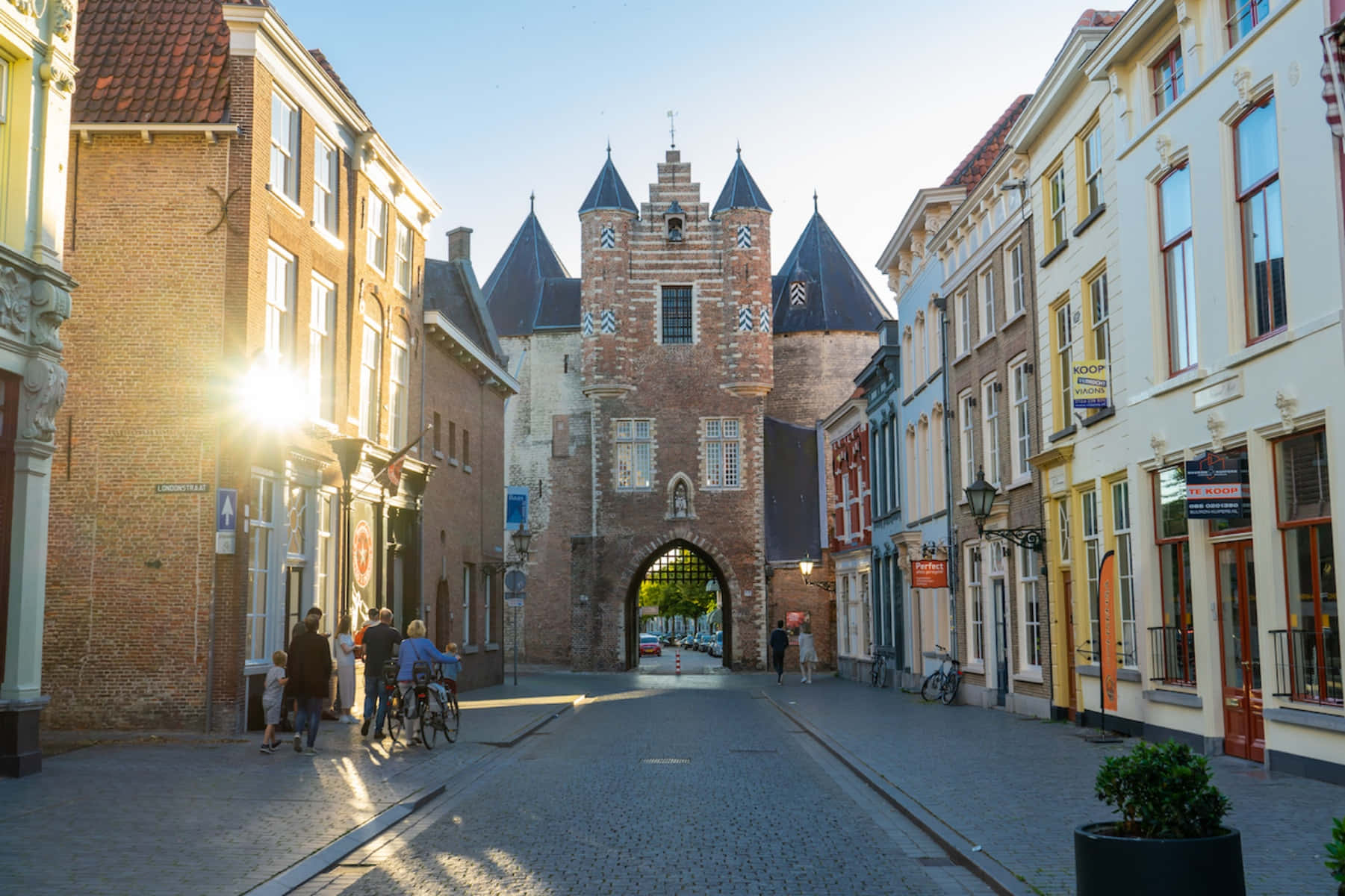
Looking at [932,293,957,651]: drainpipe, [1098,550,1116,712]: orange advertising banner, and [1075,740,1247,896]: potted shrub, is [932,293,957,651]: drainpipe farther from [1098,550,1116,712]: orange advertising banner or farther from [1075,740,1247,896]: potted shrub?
[1075,740,1247,896]: potted shrub

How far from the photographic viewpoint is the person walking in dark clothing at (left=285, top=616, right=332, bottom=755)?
15641mm

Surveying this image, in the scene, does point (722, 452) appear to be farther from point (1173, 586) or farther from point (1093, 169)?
point (1173, 586)

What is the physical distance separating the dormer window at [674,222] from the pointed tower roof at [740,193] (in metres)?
1.19

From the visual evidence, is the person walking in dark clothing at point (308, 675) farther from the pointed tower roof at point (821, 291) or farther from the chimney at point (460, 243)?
the pointed tower roof at point (821, 291)

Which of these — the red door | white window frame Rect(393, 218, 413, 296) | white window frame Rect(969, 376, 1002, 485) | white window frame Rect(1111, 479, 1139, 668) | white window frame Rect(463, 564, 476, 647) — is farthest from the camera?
white window frame Rect(463, 564, 476, 647)

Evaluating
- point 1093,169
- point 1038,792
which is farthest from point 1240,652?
point 1093,169

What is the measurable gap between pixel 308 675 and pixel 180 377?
506cm

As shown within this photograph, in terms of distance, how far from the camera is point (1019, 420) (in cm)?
2241

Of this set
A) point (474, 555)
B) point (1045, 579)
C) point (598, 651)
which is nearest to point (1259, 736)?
point (1045, 579)

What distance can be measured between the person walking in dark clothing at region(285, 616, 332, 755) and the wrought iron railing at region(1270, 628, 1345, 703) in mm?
10199

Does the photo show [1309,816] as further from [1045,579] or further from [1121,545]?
[1045,579]

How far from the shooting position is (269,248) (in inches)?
771

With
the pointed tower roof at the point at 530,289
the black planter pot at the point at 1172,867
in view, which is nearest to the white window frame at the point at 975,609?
the black planter pot at the point at 1172,867

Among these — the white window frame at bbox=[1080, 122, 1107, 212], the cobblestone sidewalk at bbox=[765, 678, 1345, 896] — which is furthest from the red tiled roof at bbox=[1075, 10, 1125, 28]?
the cobblestone sidewalk at bbox=[765, 678, 1345, 896]
